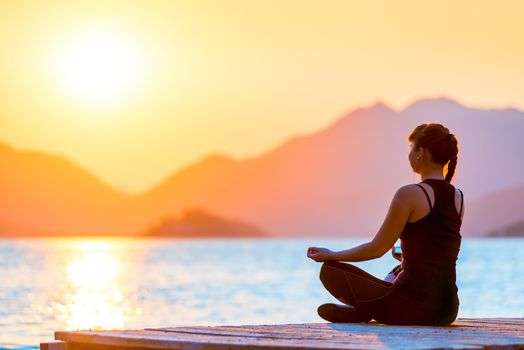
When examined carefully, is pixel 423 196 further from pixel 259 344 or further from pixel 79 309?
pixel 79 309

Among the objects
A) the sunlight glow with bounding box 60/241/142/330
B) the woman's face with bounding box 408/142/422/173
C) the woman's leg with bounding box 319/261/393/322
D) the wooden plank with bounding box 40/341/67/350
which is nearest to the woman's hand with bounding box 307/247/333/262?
the woman's leg with bounding box 319/261/393/322

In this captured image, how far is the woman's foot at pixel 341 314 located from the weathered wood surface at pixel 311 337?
122 mm

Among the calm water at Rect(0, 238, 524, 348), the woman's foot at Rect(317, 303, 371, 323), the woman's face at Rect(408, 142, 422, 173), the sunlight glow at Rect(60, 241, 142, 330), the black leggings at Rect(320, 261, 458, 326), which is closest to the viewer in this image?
the woman's face at Rect(408, 142, 422, 173)

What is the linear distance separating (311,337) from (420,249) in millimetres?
1641

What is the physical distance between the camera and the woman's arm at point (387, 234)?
33.3ft

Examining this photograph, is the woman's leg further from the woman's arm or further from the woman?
the woman's arm

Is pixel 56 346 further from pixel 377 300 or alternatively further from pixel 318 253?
pixel 377 300

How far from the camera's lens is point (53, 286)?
63.8 meters

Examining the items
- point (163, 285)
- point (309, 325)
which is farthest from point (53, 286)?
point (309, 325)

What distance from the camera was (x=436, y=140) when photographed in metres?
10.2

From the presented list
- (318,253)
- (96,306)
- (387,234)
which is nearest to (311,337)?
(318,253)

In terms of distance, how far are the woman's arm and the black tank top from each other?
14 cm

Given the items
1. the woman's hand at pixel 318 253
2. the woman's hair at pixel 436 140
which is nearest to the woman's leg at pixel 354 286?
the woman's hand at pixel 318 253

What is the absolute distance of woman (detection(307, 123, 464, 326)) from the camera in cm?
1020
